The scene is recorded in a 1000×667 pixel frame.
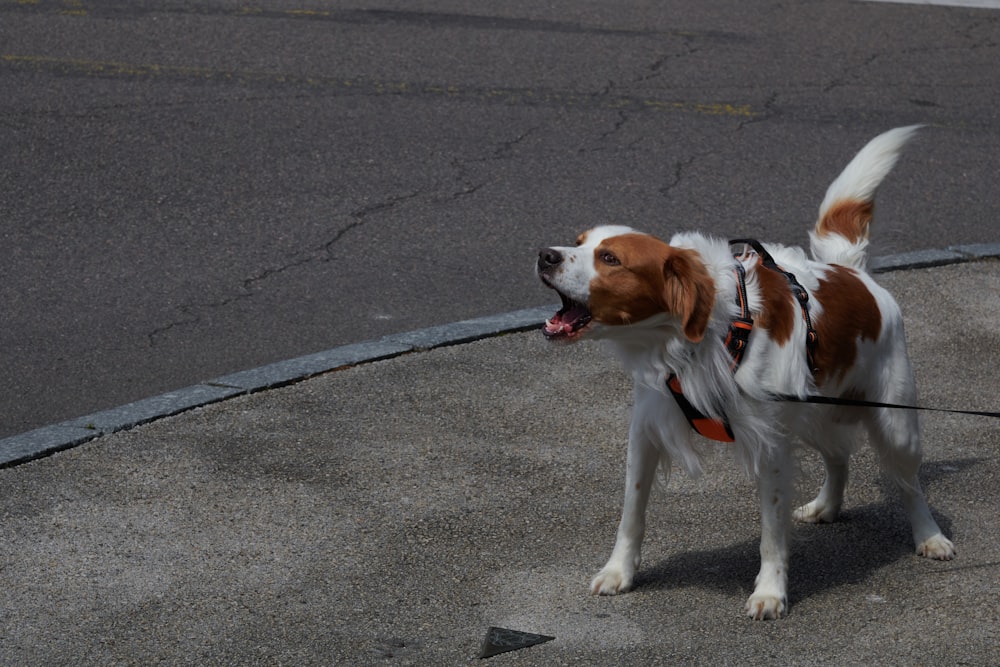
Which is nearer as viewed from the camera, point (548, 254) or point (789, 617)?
point (548, 254)

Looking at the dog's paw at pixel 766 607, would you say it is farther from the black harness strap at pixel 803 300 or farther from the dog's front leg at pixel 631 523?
the black harness strap at pixel 803 300

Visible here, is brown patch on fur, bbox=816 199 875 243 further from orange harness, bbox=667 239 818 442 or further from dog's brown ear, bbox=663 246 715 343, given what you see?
dog's brown ear, bbox=663 246 715 343

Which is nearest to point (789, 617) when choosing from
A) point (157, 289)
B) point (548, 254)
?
point (548, 254)

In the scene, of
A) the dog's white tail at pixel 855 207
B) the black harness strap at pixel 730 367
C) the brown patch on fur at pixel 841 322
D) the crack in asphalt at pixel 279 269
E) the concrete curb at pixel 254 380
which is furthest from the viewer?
the crack in asphalt at pixel 279 269

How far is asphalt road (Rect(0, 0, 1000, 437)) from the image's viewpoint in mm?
6672

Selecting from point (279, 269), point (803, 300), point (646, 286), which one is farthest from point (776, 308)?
point (279, 269)

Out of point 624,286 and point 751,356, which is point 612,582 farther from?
point 624,286

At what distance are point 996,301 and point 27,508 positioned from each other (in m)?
4.95

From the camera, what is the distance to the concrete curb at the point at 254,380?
5199mm

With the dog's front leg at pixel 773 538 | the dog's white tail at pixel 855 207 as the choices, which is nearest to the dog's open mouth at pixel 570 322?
the dog's front leg at pixel 773 538

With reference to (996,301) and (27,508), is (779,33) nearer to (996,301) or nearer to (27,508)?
(996,301)

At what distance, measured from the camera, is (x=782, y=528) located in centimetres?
416

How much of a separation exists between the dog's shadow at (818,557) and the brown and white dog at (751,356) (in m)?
0.16

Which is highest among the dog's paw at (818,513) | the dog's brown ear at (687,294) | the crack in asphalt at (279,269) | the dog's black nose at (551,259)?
the dog's black nose at (551,259)
